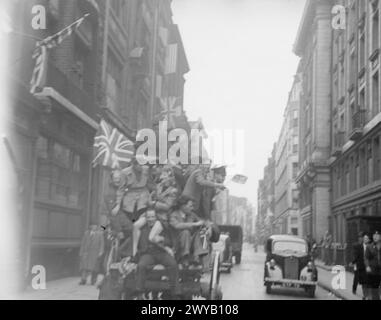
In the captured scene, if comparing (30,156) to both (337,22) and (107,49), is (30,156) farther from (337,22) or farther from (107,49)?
(337,22)

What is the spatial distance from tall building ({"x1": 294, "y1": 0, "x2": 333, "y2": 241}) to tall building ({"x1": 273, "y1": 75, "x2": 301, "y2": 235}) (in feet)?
0.57

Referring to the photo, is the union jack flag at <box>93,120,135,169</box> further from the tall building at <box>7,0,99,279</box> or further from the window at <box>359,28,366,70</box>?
the window at <box>359,28,366,70</box>

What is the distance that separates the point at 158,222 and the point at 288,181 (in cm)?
875

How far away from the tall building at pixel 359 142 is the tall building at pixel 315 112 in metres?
0.41

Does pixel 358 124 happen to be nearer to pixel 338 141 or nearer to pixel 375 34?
pixel 338 141

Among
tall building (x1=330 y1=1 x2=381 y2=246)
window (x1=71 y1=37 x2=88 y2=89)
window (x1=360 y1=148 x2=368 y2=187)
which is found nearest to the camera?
window (x1=71 y1=37 x2=88 y2=89)

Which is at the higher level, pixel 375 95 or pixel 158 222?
pixel 375 95

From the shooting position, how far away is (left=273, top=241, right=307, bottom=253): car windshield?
38.4 feet

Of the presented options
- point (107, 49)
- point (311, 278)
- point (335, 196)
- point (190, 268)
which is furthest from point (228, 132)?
point (335, 196)

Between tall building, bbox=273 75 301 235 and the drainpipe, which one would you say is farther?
tall building, bbox=273 75 301 235

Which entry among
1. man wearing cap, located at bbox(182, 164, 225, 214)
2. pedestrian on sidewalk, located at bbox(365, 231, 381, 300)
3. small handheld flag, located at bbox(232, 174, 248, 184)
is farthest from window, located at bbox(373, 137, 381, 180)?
man wearing cap, located at bbox(182, 164, 225, 214)

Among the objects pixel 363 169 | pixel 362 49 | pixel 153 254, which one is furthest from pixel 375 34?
pixel 153 254

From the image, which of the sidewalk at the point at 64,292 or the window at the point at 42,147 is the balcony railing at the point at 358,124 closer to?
the window at the point at 42,147

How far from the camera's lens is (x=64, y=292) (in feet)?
18.5
